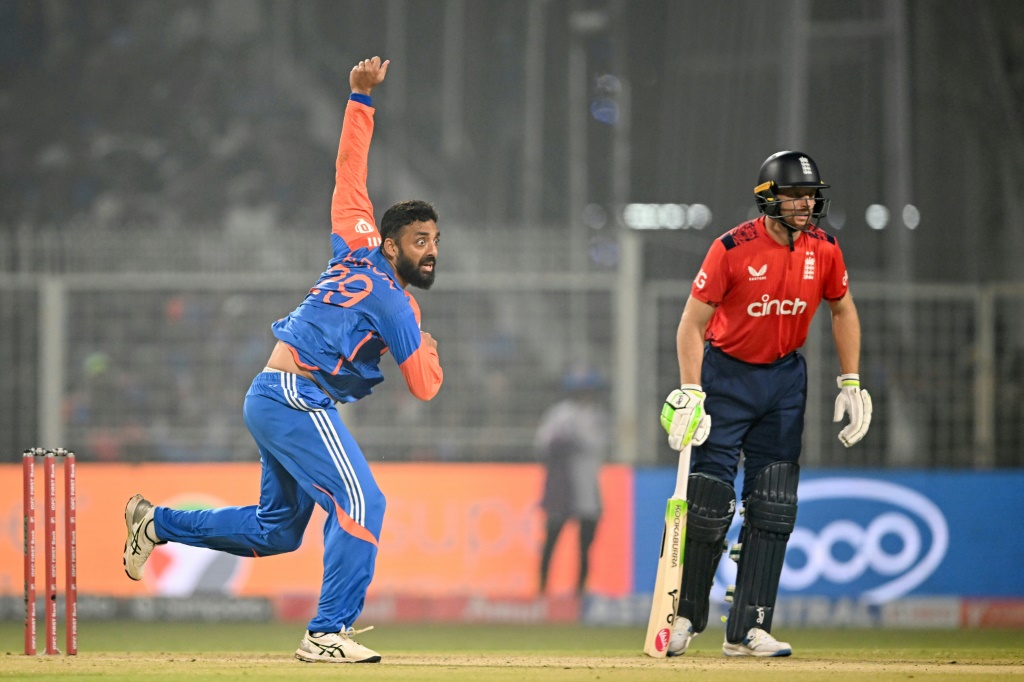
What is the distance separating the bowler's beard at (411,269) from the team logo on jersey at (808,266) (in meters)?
1.53

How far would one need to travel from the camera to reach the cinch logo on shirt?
5.70 meters

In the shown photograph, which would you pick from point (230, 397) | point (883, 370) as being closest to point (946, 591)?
point (883, 370)

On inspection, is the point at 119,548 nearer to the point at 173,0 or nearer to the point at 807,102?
the point at 807,102

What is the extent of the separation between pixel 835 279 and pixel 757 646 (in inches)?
60.9

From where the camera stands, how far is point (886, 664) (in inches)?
213

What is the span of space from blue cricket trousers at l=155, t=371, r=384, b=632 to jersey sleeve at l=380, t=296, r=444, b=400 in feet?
1.13

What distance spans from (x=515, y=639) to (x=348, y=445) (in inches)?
153

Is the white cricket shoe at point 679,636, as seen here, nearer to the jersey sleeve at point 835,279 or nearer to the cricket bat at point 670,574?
the cricket bat at point 670,574

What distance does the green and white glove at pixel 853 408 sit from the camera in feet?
19.1

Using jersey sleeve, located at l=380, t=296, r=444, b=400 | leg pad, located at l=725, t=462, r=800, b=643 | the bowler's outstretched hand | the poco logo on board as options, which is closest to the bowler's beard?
jersey sleeve, located at l=380, t=296, r=444, b=400

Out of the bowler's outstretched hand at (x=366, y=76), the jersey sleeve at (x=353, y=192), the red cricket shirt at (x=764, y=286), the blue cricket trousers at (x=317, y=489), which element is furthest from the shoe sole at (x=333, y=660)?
the bowler's outstretched hand at (x=366, y=76)

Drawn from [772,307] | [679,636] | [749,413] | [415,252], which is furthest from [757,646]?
[415,252]

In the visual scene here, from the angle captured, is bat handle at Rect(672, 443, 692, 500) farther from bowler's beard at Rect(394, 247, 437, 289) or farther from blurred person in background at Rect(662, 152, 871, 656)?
bowler's beard at Rect(394, 247, 437, 289)

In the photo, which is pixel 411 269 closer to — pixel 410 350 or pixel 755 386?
pixel 410 350
